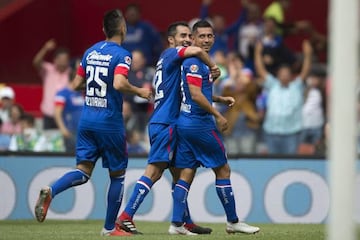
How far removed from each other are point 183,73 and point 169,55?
31cm

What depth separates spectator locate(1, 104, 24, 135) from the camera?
17.9m

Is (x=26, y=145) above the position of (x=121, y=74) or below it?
below

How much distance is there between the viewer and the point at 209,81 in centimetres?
1140

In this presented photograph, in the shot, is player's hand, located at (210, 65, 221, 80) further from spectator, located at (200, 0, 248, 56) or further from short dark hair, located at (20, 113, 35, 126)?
spectator, located at (200, 0, 248, 56)

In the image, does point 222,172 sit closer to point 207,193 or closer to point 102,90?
point 102,90

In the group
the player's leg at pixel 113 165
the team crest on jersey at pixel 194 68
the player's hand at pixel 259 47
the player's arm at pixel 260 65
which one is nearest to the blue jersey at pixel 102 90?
the player's leg at pixel 113 165

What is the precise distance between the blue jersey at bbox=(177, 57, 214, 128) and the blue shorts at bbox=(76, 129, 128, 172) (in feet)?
2.23

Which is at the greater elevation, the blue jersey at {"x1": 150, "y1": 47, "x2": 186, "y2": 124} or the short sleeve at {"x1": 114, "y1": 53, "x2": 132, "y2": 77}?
the short sleeve at {"x1": 114, "y1": 53, "x2": 132, "y2": 77}

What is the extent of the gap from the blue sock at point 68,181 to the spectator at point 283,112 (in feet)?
19.7


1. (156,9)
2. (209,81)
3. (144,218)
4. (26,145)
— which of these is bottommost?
(144,218)

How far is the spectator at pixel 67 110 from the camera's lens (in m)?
17.7

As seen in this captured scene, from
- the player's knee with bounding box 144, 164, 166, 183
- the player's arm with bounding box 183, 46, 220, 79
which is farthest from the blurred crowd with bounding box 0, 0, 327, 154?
the player's arm with bounding box 183, 46, 220, 79

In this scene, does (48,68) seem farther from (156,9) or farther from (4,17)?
(156,9)

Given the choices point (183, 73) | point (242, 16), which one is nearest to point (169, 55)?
point (183, 73)
